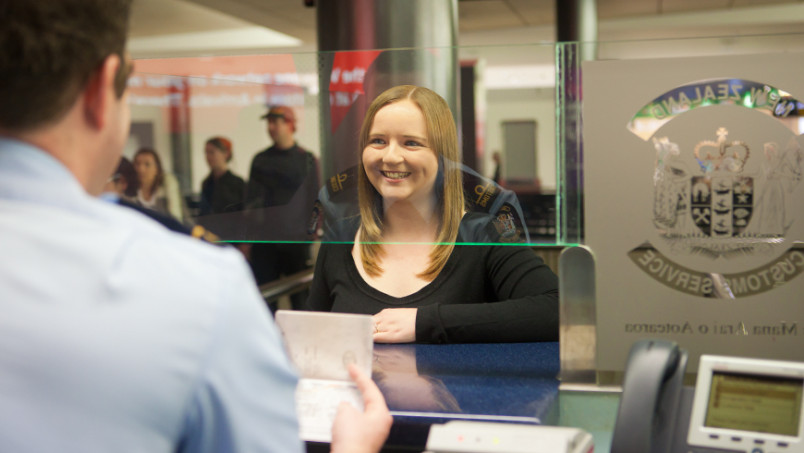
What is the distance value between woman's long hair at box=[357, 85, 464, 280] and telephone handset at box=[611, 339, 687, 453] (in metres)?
0.59

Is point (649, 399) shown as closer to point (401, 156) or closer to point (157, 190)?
point (401, 156)

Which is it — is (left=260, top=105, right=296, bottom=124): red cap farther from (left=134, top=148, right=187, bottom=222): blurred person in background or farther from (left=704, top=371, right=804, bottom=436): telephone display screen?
(left=704, top=371, right=804, bottom=436): telephone display screen

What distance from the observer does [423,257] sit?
2.08 metres

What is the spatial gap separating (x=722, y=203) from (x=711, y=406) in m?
0.45

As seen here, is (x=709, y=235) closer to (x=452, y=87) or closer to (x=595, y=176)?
(x=595, y=176)

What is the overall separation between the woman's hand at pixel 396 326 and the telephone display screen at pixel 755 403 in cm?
87

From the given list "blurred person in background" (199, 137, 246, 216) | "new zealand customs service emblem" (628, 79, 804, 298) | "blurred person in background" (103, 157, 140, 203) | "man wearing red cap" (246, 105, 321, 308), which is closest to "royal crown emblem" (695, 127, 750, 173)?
"new zealand customs service emblem" (628, 79, 804, 298)

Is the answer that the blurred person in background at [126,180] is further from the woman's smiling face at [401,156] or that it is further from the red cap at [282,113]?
the woman's smiling face at [401,156]

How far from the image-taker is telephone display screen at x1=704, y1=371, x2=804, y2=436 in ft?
3.86

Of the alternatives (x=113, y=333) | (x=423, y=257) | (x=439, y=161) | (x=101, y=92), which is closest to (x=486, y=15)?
(x=423, y=257)

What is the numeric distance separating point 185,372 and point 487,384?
3.49 ft

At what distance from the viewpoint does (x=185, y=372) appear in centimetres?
58

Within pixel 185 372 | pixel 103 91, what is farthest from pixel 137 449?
pixel 103 91

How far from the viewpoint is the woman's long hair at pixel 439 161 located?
65.3 inches
